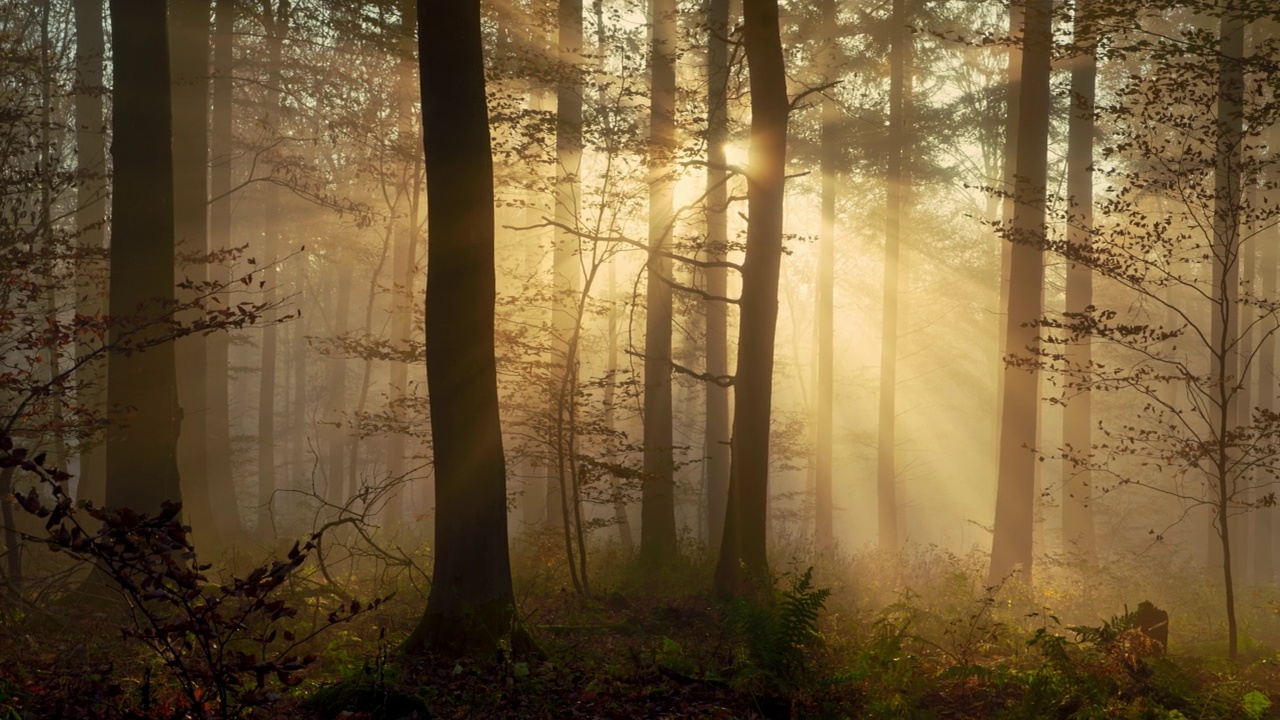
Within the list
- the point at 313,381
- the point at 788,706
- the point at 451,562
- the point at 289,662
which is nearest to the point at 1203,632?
the point at 788,706

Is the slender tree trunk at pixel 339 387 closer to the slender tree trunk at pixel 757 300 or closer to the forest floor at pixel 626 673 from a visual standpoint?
the slender tree trunk at pixel 757 300

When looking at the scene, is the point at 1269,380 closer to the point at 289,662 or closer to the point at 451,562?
the point at 451,562

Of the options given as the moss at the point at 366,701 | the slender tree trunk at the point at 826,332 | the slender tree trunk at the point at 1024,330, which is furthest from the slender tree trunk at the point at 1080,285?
the moss at the point at 366,701

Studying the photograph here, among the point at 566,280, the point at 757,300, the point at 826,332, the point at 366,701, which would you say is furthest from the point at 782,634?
the point at 826,332

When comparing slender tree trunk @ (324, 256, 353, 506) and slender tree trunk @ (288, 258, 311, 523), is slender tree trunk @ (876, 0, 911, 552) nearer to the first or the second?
slender tree trunk @ (324, 256, 353, 506)

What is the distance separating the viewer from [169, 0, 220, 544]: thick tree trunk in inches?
542

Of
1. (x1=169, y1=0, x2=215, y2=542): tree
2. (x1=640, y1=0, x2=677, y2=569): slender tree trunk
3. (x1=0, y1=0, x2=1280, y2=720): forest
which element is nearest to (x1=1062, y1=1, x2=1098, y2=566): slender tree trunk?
(x1=0, y1=0, x2=1280, y2=720): forest

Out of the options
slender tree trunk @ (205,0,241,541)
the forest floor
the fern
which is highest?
slender tree trunk @ (205,0,241,541)

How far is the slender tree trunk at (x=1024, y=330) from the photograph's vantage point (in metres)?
13.4

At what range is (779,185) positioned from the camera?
422 inches

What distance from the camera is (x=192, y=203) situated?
14.0 meters

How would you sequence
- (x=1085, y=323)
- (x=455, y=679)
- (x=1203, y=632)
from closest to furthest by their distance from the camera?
(x=455, y=679)
(x=1085, y=323)
(x=1203, y=632)

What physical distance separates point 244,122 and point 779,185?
20.8m

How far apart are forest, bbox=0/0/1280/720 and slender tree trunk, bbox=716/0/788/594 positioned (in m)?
0.04
